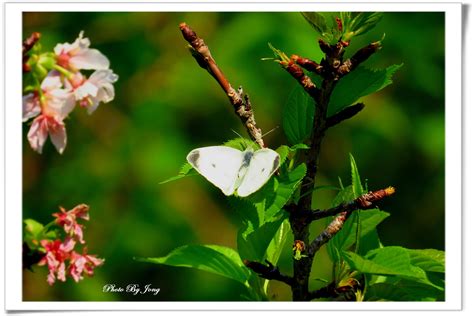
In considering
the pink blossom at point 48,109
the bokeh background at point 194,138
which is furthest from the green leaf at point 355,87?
the bokeh background at point 194,138

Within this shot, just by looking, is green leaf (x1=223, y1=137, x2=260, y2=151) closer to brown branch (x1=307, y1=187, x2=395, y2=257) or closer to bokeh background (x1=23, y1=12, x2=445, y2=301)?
brown branch (x1=307, y1=187, x2=395, y2=257)

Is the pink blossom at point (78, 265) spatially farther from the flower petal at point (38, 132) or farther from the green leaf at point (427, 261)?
the green leaf at point (427, 261)

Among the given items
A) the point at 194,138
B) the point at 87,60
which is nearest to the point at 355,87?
the point at 87,60

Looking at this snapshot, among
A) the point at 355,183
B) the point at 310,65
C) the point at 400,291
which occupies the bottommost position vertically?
the point at 400,291

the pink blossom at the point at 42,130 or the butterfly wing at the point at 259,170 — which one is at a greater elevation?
the pink blossom at the point at 42,130

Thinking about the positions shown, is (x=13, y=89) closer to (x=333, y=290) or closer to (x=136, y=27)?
(x=333, y=290)

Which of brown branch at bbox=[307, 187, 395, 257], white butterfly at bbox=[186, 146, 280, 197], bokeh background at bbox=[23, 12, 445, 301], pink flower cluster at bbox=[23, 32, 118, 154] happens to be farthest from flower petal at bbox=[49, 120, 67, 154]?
bokeh background at bbox=[23, 12, 445, 301]

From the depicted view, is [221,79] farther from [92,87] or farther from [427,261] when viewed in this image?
[427,261]
